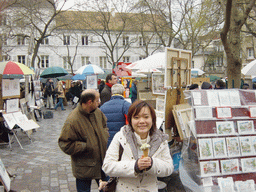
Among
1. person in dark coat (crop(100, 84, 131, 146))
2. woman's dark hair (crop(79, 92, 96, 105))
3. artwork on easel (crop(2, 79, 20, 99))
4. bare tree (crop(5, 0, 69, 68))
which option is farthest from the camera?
bare tree (crop(5, 0, 69, 68))

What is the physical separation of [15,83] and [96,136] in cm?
661

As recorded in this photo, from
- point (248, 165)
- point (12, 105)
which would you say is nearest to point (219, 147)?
point (248, 165)

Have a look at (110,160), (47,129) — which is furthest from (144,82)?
(110,160)

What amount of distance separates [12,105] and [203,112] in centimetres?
658

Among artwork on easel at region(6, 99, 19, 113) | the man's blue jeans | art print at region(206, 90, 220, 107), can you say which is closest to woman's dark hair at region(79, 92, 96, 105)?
the man's blue jeans

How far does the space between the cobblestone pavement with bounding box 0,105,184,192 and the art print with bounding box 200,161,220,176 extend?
148 centimetres

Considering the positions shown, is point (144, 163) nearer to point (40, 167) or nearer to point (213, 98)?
point (213, 98)

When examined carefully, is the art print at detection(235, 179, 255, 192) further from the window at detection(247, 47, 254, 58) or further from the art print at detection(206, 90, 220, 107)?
the window at detection(247, 47, 254, 58)

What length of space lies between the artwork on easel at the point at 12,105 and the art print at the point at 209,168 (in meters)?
6.53

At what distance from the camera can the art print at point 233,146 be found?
13.1 feet

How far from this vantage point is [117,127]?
4.57m

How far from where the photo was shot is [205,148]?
396cm

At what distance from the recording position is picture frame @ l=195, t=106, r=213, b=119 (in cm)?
406

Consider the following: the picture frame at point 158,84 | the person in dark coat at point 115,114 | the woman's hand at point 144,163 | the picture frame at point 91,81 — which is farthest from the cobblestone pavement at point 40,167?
the picture frame at point 91,81
